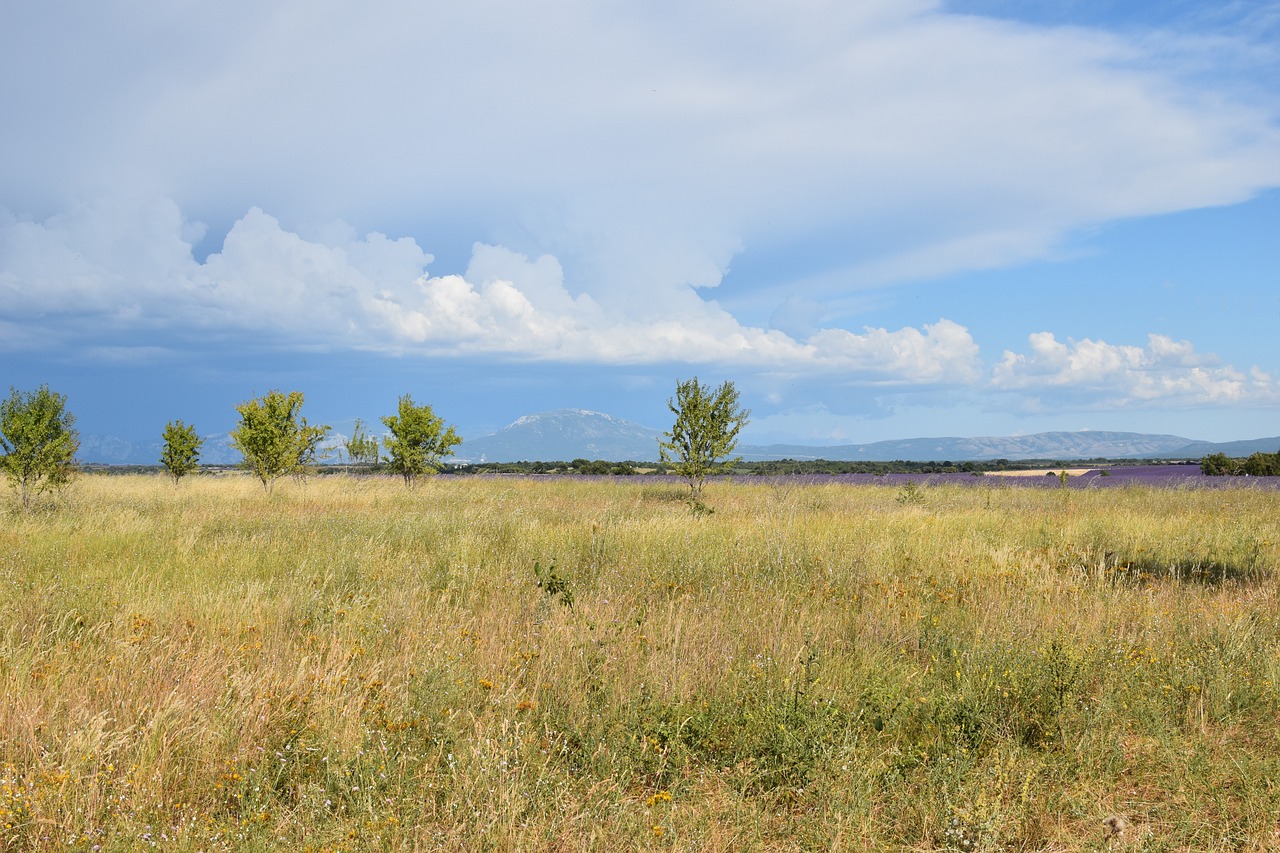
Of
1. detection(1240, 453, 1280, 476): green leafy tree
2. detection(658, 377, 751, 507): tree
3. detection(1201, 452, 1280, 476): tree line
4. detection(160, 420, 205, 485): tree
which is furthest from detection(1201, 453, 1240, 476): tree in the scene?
detection(160, 420, 205, 485): tree

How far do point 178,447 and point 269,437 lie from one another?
1145 centimetres

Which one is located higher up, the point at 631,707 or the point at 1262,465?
the point at 1262,465

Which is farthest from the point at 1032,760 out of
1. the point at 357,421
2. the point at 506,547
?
the point at 357,421

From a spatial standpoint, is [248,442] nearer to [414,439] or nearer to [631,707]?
[414,439]

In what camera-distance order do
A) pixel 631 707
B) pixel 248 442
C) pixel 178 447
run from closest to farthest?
pixel 631 707
pixel 248 442
pixel 178 447

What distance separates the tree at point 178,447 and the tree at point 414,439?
1257cm

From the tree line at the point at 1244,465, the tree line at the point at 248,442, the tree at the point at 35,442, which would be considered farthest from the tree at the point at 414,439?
the tree line at the point at 1244,465

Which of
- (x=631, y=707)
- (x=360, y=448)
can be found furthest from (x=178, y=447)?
(x=631, y=707)

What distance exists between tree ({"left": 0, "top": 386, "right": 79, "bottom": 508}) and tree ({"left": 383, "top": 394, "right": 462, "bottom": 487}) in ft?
33.0

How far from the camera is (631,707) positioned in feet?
14.0

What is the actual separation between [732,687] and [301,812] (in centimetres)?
262

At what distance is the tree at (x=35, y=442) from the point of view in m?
17.2

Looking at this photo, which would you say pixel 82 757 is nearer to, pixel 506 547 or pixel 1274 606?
pixel 506 547

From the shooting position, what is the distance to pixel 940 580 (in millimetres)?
7906
